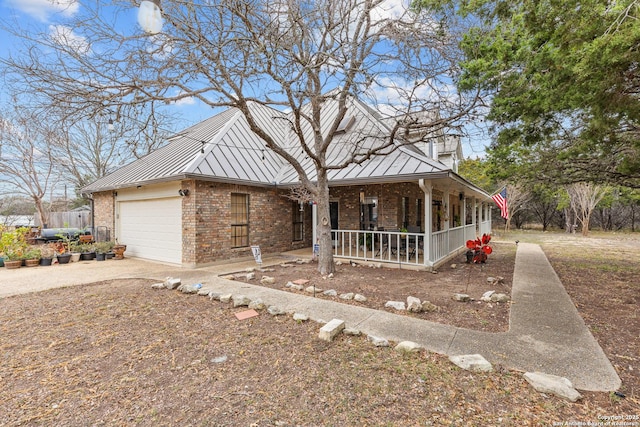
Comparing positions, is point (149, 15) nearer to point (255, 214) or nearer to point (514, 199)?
point (255, 214)

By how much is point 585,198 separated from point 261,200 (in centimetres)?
2287

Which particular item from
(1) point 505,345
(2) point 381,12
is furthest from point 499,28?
(1) point 505,345

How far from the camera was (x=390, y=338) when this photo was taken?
369 cm

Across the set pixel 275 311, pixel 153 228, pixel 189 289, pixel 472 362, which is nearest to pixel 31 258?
pixel 153 228

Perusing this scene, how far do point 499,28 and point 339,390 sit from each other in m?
7.53

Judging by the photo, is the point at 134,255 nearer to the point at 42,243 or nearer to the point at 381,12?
the point at 42,243

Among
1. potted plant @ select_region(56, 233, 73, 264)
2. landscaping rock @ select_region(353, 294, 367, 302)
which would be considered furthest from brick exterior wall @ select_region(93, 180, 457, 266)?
landscaping rock @ select_region(353, 294, 367, 302)

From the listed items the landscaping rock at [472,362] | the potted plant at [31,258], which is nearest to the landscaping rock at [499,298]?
the landscaping rock at [472,362]

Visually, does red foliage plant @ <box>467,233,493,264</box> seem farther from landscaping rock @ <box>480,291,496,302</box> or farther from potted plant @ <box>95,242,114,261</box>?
potted plant @ <box>95,242,114,261</box>

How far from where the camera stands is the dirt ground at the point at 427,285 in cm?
456

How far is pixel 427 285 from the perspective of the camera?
21.5 ft

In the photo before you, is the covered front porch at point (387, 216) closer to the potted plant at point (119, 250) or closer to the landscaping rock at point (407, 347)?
the landscaping rock at point (407, 347)

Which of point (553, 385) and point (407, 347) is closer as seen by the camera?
point (553, 385)

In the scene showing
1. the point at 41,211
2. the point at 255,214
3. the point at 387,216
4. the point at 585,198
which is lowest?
the point at 387,216
